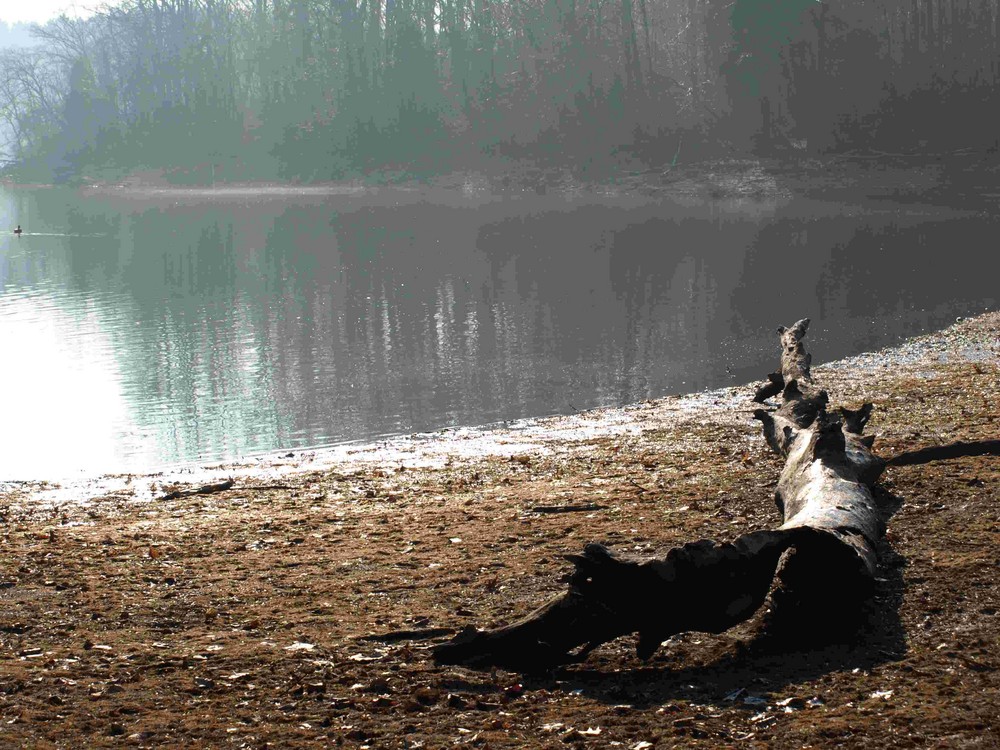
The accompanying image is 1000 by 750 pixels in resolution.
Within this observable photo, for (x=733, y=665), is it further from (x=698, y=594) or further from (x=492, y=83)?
(x=492, y=83)

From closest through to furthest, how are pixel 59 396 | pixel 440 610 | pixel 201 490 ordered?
pixel 440 610 < pixel 201 490 < pixel 59 396

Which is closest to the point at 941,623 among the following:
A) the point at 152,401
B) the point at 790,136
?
the point at 152,401

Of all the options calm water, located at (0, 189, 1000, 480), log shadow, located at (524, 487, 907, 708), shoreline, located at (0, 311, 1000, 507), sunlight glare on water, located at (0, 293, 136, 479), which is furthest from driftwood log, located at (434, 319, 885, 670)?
sunlight glare on water, located at (0, 293, 136, 479)

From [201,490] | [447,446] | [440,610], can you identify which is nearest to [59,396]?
[447,446]

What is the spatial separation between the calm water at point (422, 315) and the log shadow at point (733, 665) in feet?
30.2

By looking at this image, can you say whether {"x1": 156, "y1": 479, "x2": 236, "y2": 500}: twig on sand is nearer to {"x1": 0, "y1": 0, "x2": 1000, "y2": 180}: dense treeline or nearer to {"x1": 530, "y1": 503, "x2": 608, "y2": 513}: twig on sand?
{"x1": 530, "y1": 503, "x2": 608, "y2": 513}: twig on sand

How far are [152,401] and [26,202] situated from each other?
66.8 m

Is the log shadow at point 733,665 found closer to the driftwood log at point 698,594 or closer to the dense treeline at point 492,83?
the driftwood log at point 698,594

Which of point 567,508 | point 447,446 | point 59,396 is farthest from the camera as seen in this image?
point 59,396

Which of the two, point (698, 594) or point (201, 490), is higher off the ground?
point (698, 594)

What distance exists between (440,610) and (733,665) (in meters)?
1.92

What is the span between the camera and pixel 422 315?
26.8 m

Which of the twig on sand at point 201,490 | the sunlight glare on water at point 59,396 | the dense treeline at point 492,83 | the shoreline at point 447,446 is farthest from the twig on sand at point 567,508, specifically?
the dense treeline at point 492,83

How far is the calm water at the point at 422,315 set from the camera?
55.5 feet
